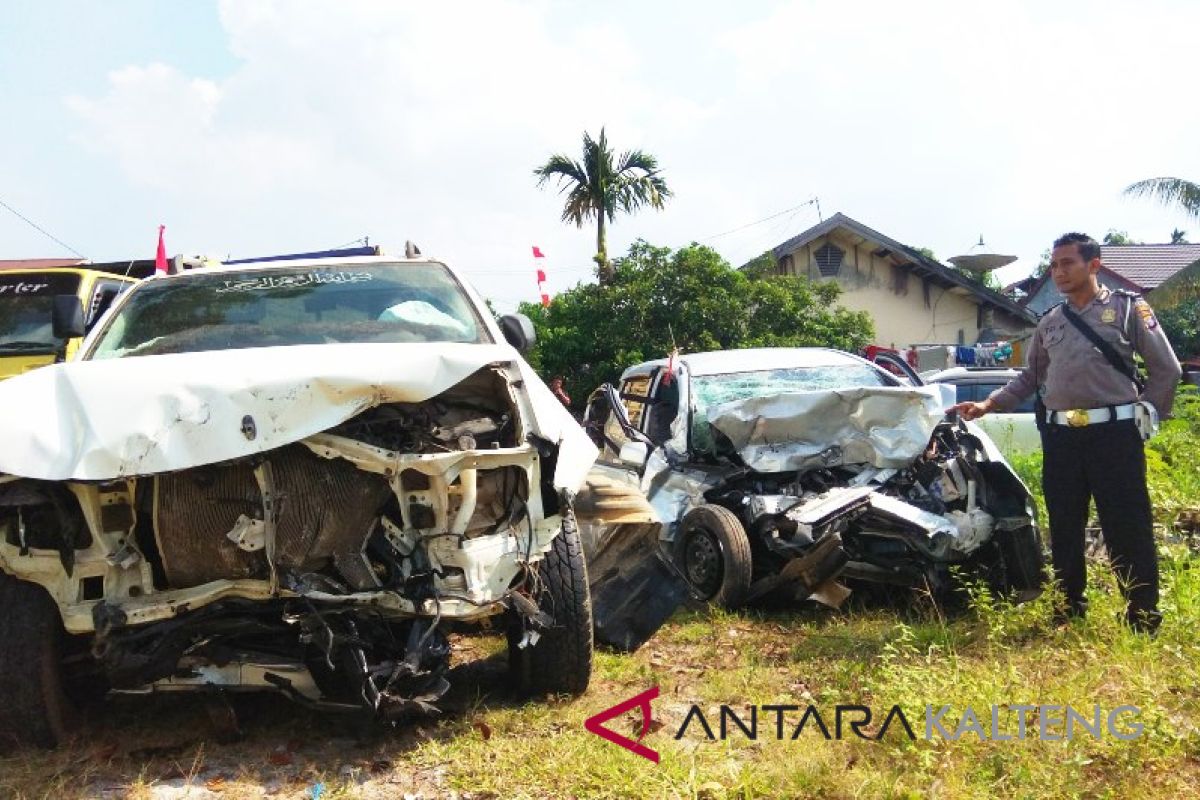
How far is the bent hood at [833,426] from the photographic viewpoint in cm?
555

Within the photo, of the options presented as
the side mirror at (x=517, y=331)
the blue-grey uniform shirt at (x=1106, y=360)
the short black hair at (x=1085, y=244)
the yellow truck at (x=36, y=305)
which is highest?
the yellow truck at (x=36, y=305)

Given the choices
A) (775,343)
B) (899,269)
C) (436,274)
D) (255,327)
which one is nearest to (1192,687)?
(436,274)

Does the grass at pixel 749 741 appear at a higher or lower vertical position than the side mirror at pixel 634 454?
lower

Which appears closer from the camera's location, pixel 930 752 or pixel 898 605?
pixel 930 752

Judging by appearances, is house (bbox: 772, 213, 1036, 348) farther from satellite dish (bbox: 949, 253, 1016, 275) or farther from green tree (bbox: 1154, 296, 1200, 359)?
green tree (bbox: 1154, 296, 1200, 359)

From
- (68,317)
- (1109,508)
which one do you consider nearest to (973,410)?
(1109,508)

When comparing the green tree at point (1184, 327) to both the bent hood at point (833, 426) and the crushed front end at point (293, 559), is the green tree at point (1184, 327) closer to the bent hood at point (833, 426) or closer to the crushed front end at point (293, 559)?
the bent hood at point (833, 426)

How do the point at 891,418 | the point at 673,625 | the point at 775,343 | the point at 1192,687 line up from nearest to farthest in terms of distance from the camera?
the point at 1192,687
the point at 673,625
the point at 891,418
the point at 775,343

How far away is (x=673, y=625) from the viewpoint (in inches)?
207

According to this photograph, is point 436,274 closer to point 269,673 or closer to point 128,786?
point 269,673

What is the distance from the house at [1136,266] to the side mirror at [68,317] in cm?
2816

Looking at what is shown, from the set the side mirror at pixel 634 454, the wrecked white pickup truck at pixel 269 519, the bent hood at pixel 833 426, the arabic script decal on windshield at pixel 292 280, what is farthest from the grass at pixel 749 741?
the arabic script decal on windshield at pixel 292 280

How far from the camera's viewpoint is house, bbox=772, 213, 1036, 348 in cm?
2425

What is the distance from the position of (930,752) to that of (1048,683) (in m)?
0.85
